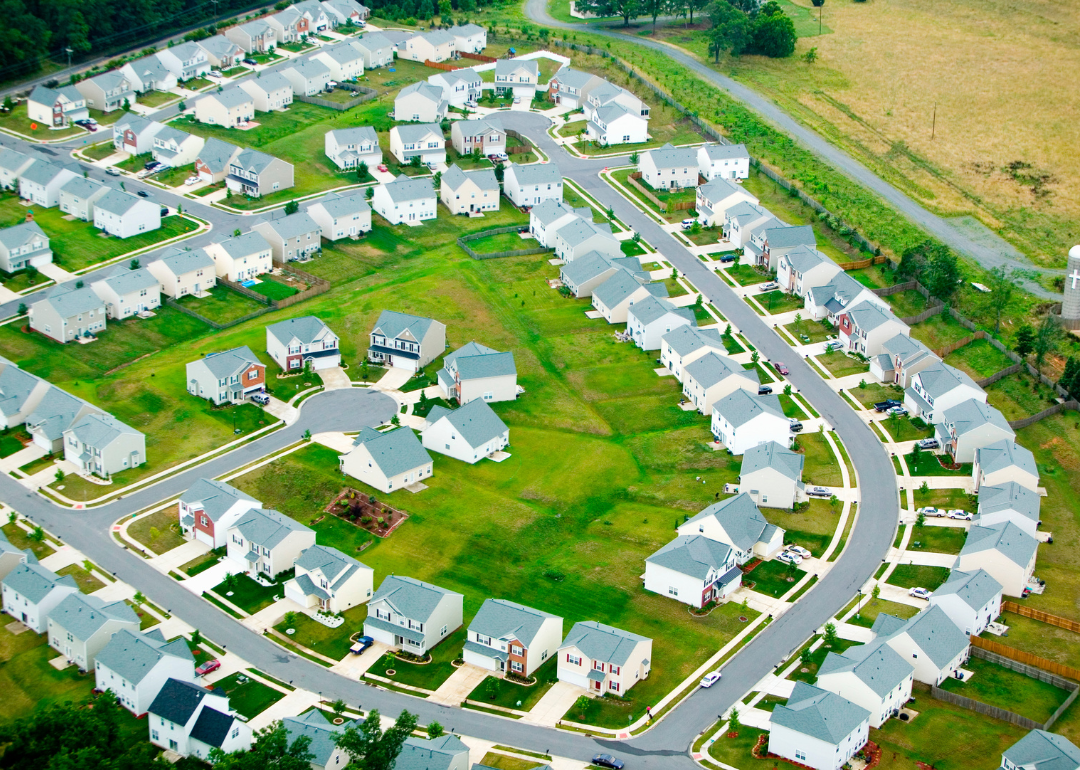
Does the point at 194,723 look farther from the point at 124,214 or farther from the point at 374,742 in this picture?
the point at 124,214

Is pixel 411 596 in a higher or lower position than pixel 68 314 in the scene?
lower

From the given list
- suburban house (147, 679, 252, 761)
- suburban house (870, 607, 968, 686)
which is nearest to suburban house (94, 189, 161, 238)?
suburban house (147, 679, 252, 761)

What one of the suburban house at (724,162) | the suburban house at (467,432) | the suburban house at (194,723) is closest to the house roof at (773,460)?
the suburban house at (467,432)

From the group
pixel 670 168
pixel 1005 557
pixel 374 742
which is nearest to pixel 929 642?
pixel 1005 557

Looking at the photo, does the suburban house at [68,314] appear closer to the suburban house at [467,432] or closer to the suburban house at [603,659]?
the suburban house at [467,432]

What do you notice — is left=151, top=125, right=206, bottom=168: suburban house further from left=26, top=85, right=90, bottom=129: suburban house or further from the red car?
the red car

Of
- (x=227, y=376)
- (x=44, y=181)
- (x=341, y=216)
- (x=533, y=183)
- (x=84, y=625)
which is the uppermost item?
(x=44, y=181)

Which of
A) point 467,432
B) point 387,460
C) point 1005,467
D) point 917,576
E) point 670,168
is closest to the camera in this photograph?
point 917,576
